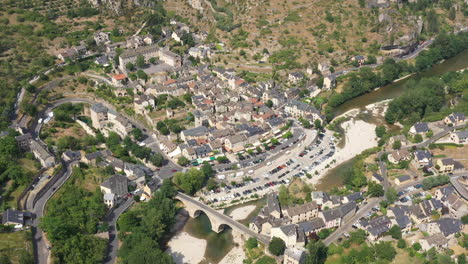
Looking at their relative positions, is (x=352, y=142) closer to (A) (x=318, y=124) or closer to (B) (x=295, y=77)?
(A) (x=318, y=124)

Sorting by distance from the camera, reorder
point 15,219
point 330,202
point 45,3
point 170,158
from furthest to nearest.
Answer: point 45,3, point 170,158, point 330,202, point 15,219

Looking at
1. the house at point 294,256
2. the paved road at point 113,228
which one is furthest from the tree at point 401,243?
the paved road at point 113,228

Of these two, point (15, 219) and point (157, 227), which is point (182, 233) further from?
point (15, 219)

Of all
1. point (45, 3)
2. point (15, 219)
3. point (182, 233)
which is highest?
point (45, 3)

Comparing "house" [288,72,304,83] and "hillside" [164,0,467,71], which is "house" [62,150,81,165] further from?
"house" [288,72,304,83]

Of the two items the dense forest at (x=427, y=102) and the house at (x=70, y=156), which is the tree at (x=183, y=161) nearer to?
the house at (x=70, y=156)

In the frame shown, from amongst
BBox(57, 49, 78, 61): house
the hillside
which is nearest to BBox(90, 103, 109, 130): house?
BBox(57, 49, 78, 61): house

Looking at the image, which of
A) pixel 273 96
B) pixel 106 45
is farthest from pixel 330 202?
pixel 106 45
